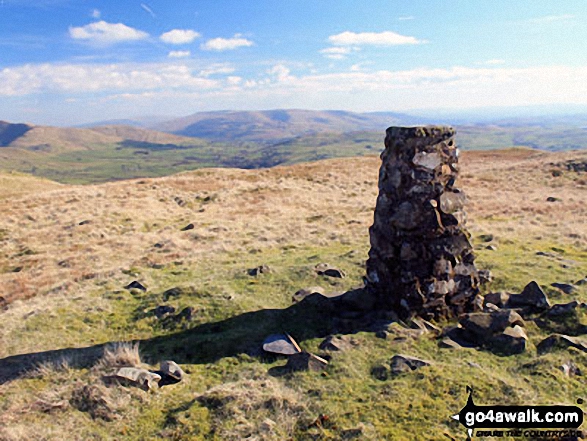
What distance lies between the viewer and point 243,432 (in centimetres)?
725

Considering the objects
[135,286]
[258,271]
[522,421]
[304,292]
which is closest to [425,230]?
[304,292]

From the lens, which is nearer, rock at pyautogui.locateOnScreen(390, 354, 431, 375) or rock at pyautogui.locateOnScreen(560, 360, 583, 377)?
rock at pyautogui.locateOnScreen(560, 360, 583, 377)

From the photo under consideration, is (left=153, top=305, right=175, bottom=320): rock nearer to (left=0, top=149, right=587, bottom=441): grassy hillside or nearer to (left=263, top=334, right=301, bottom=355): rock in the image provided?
(left=0, top=149, right=587, bottom=441): grassy hillside

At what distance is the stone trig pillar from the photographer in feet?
39.2

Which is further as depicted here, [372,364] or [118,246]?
[118,246]

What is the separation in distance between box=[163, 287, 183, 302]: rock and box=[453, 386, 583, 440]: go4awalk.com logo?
1033 cm

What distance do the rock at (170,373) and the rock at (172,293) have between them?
17.3 ft

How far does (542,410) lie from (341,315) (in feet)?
19.1

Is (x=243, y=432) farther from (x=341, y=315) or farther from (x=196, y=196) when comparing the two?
(x=196, y=196)

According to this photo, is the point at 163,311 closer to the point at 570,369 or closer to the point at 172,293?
the point at 172,293

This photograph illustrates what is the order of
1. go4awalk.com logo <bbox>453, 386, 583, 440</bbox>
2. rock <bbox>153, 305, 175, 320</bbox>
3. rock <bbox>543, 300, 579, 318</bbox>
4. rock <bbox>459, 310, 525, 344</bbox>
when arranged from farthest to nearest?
rock <bbox>153, 305, 175, 320</bbox>, rock <bbox>543, 300, 579, 318</bbox>, rock <bbox>459, 310, 525, 344</bbox>, go4awalk.com logo <bbox>453, 386, 583, 440</bbox>

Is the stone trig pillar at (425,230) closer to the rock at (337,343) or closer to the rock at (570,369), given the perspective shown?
the rock at (337,343)

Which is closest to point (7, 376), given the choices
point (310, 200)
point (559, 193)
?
point (310, 200)

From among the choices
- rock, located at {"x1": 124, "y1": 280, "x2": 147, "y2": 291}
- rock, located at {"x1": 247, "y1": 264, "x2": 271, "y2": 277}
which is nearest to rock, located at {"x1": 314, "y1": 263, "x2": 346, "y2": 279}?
rock, located at {"x1": 247, "y1": 264, "x2": 271, "y2": 277}
